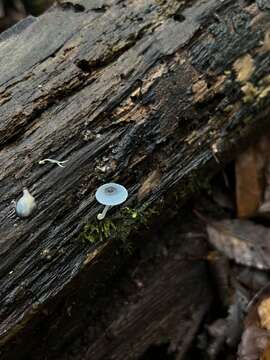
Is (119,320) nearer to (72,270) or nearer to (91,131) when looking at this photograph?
(72,270)

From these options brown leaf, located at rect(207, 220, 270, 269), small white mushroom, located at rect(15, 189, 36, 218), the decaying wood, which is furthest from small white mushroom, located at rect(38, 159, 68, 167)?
brown leaf, located at rect(207, 220, 270, 269)

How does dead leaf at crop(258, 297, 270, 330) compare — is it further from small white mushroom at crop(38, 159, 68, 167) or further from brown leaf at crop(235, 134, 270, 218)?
small white mushroom at crop(38, 159, 68, 167)

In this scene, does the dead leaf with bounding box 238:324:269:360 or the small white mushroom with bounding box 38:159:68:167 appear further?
the dead leaf with bounding box 238:324:269:360

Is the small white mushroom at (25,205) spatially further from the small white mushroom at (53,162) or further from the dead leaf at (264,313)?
the dead leaf at (264,313)

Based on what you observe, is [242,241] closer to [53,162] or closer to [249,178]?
[249,178]

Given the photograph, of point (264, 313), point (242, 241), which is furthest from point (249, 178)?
point (264, 313)

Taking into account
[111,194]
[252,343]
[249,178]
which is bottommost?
[252,343]

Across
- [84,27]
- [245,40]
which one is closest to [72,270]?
[84,27]

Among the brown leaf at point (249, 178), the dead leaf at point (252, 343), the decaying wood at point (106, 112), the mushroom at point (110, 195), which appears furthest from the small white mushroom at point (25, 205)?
the brown leaf at point (249, 178)
